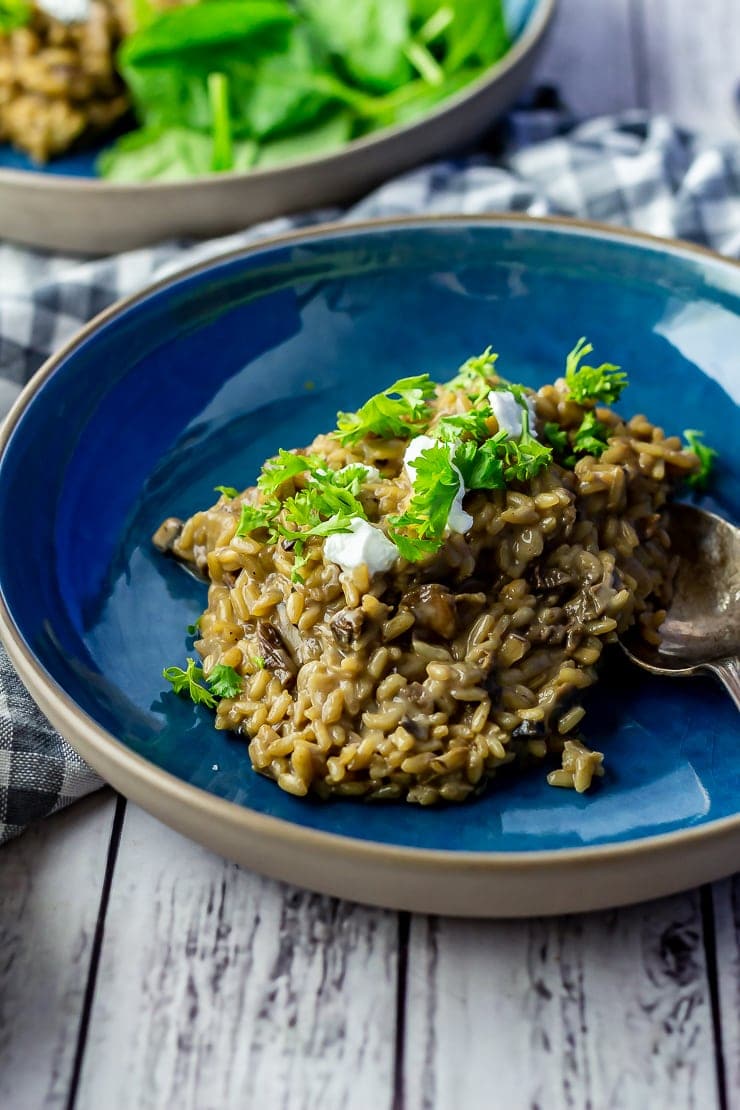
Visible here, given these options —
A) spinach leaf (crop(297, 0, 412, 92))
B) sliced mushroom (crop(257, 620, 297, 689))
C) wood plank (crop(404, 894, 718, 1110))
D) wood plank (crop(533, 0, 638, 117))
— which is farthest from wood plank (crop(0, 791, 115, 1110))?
wood plank (crop(533, 0, 638, 117))

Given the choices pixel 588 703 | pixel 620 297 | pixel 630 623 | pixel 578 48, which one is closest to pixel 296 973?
pixel 588 703

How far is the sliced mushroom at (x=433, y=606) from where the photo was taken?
11.7 ft

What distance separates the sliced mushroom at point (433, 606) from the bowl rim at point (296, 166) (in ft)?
9.42

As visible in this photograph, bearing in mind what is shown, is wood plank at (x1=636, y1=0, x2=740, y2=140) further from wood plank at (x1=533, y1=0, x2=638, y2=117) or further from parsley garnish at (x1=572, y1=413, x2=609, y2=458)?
parsley garnish at (x1=572, y1=413, x2=609, y2=458)

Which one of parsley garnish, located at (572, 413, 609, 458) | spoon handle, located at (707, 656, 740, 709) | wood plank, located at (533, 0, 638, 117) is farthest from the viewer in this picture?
wood plank, located at (533, 0, 638, 117)

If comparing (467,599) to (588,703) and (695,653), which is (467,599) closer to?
(588,703)

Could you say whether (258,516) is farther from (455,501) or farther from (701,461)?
(701,461)

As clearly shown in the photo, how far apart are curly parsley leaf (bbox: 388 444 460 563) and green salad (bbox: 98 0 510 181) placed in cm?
330

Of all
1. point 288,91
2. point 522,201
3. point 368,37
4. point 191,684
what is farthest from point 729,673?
point 368,37

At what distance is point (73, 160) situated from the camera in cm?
664

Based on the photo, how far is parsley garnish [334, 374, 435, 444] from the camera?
12.5ft

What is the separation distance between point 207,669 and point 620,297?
2222 mm

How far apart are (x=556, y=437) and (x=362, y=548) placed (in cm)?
83

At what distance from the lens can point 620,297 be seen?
484cm
